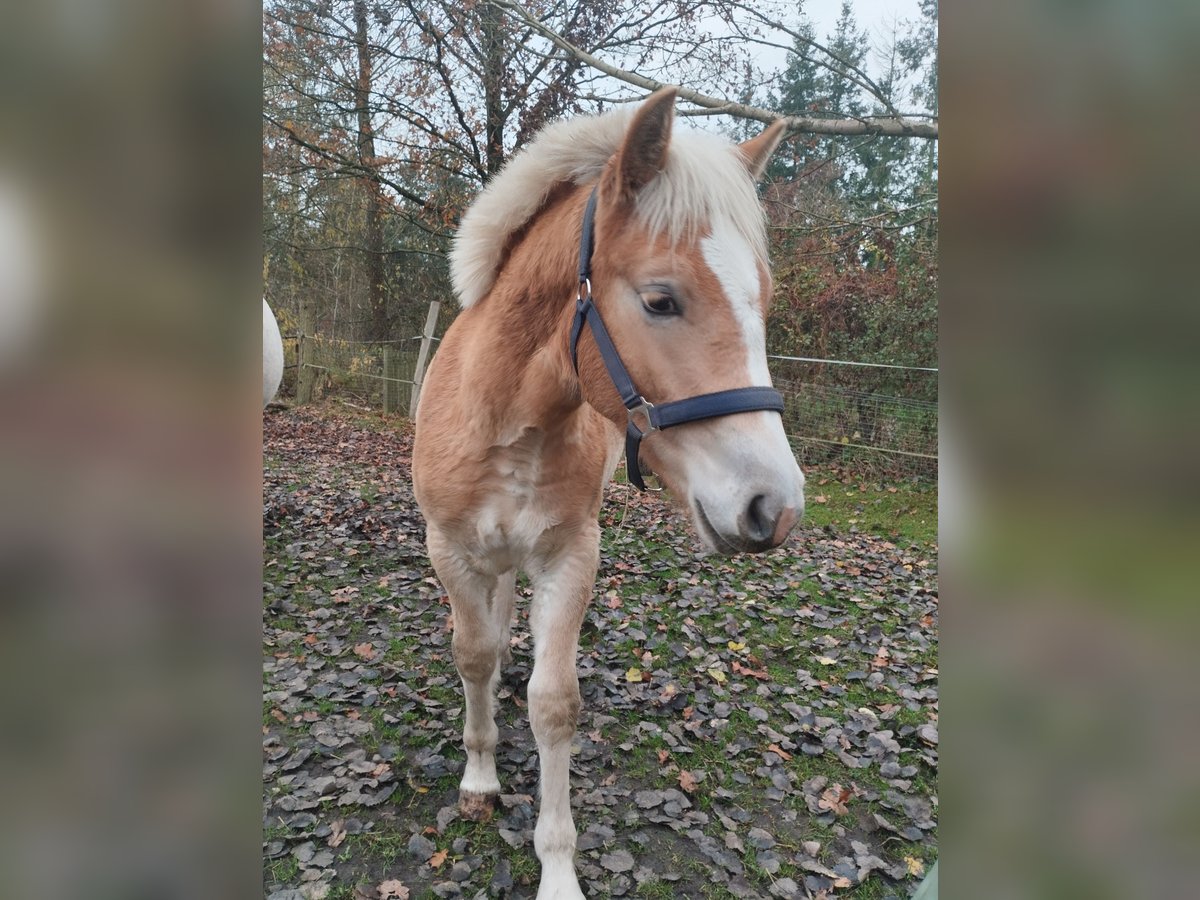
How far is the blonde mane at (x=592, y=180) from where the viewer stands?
1580 millimetres

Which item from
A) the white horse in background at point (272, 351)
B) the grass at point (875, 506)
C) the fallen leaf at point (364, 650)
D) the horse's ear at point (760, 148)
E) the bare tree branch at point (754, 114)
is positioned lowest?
the fallen leaf at point (364, 650)

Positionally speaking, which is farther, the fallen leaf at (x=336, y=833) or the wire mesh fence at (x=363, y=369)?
the wire mesh fence at (x=363, y=369)

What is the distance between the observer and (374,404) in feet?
35.8

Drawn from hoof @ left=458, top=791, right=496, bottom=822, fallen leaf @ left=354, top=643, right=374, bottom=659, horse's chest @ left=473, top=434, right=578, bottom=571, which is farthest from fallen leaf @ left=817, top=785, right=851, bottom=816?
fallen leaf @ left=354, top=643, right=374, bottom=659

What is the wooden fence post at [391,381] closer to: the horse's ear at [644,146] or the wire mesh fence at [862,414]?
the wire mesh fence at [862,414]

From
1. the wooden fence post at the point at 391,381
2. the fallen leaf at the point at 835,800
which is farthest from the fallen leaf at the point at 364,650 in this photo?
the wooden fence post at the point at 391,381

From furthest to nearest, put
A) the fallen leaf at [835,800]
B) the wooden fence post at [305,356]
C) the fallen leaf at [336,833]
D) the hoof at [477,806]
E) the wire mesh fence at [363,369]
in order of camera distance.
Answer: the wire mesh fence at [363,369], the wooden fence post at [305,356], the fallen leaf at [835,800], the hoof at [477,806], the fallen leaf at [336,833]

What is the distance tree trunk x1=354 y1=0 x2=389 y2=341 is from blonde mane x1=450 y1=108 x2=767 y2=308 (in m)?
6.31

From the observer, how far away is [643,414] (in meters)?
1.62

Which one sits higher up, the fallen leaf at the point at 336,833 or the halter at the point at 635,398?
the halter at the point at 635,398

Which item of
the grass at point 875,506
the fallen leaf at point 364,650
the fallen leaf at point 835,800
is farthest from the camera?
the grass at point 875,506

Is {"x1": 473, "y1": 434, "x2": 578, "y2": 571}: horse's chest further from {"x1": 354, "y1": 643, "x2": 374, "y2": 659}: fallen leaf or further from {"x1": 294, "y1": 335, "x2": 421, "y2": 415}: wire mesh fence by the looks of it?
{"x1": 294, "y1": 335, "x2": 421, "y2": 415}: wire mesh fence
